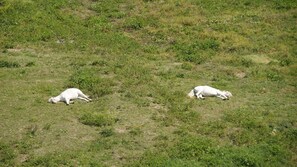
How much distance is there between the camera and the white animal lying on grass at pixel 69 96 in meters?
15.0

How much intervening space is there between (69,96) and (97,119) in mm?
1958

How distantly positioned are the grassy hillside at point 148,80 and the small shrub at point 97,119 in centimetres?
3

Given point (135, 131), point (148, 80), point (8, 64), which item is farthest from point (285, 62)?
point (8, 64)

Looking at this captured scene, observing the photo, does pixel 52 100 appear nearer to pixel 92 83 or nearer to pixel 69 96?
pixel 69 96

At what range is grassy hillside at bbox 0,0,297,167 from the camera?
1204 centimetres

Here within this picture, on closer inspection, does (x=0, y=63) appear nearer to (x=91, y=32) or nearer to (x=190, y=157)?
(x=91, y=32)

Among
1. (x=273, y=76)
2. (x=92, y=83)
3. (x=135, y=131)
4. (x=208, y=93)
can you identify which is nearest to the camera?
(x=135, y=131)

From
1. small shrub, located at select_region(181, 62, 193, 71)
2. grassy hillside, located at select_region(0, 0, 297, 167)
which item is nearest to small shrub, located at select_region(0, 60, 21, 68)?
grassy hillside, located at select_region(0, 0, 297, 167)

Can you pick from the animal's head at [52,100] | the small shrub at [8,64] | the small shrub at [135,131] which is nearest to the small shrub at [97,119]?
the small shrub at [135,131]

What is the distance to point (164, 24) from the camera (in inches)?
933

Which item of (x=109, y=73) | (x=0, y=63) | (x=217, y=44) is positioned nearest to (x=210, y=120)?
(x=109, y=73)

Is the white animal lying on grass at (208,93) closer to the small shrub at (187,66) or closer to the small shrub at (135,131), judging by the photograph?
the small shrub at (187,66)

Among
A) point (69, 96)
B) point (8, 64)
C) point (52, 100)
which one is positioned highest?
point (69, 96)

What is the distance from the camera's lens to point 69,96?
1505 cm
